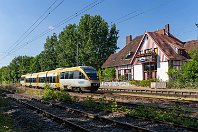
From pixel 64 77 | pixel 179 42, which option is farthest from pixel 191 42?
pixel 64 77

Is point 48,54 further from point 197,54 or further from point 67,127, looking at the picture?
point 67,127

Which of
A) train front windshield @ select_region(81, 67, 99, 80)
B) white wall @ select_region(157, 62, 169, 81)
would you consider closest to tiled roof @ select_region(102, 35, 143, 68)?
white wall @ select_region(157, 62, 169, 81)

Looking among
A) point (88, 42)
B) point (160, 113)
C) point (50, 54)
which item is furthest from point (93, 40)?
point (160, 113)

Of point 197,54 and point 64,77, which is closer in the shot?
point 64,77

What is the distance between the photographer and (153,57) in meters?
49.0

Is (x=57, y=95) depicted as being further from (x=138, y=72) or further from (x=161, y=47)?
(x=138, y=72)

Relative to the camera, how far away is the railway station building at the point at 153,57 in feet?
155

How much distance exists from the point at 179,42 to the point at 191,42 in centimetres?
332

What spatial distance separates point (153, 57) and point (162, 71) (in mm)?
3073

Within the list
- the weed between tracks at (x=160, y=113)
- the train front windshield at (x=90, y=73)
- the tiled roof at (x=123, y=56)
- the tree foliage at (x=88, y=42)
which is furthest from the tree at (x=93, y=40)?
the weed between tracks at (x=160, y=113)

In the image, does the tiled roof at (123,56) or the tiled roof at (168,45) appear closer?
the tiled roof at (168,45)

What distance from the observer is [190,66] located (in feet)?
126

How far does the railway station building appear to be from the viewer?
155 ft

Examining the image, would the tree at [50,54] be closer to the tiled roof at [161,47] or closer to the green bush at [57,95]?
the tiled roof at [161,47]
